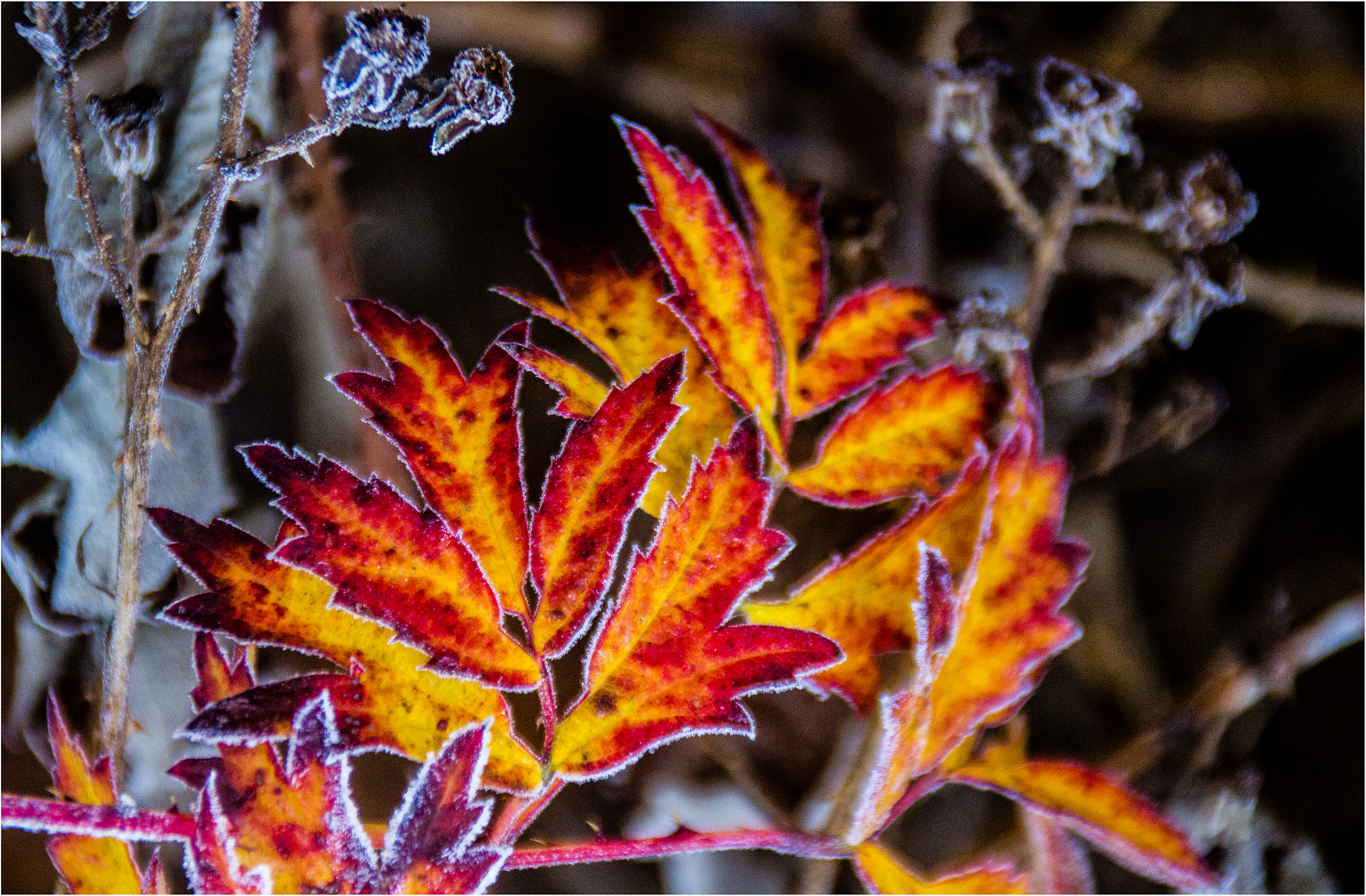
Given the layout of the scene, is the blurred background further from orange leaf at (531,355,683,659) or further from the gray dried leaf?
orange leaf at (531,355,683,659)

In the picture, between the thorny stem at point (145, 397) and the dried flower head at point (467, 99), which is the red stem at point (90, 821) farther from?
the dried flower head at point (467, 99)

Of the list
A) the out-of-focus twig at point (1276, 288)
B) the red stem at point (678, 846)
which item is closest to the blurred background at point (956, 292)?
the out-of-focus twig at point (1276, 288)

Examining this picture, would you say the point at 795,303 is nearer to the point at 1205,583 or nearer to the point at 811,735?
the point at 811,735

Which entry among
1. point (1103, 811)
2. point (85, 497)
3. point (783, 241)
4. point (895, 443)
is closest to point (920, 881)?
point (1103, 811)

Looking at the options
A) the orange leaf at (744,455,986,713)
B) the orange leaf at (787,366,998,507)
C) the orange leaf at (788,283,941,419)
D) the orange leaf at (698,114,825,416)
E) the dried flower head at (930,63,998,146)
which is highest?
the dried flower head at (930,63,998,146)

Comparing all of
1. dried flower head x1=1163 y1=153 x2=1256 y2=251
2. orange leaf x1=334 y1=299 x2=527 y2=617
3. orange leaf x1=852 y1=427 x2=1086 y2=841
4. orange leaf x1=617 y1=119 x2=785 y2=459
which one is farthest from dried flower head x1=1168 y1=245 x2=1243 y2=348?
orange leaf x1=334 y1=299 x2=527 y2=617

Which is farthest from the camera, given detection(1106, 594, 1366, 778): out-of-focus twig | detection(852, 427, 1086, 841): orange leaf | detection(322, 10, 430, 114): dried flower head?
detection(1106, 594, 1366, 778): out-of-focus twig
